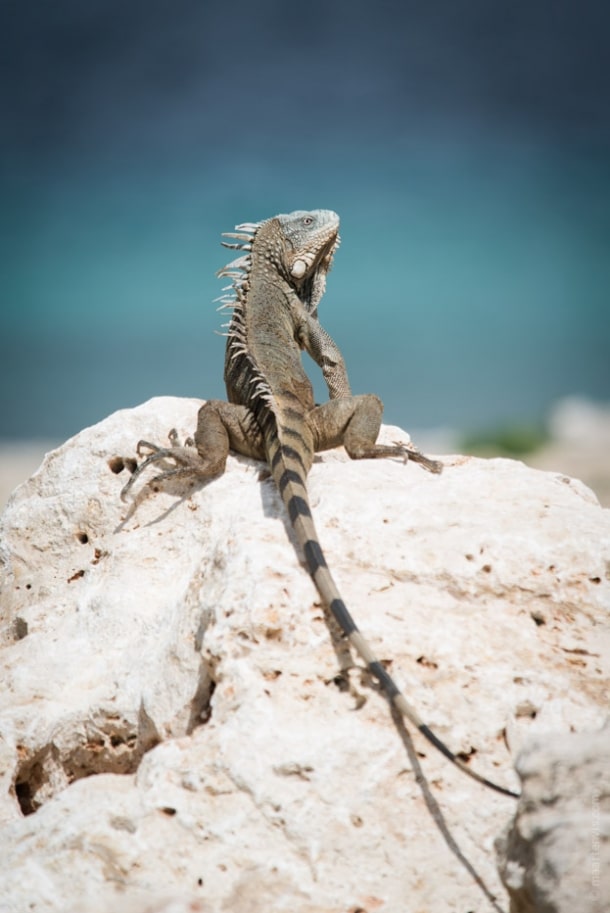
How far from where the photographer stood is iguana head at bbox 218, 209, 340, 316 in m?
5.80

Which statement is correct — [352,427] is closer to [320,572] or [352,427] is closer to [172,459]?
[172,459]

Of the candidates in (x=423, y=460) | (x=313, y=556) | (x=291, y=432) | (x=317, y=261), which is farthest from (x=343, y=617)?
(x=317, y=261)

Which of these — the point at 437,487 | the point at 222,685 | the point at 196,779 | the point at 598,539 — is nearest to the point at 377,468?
the point at 437,487

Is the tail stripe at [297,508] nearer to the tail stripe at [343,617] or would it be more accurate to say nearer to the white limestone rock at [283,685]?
the white limestone rock at [283,685]

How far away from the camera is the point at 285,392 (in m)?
5.05

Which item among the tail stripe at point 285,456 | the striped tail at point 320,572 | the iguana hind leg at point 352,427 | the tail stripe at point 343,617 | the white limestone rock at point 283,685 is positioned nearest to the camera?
the white limestone rock at point 283,685

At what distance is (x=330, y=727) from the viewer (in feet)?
10.6

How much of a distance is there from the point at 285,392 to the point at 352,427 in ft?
1.43

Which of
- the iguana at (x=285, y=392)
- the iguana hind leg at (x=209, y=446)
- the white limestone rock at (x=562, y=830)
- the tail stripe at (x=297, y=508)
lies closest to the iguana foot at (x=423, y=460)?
the iguana at (x=285, y=392)

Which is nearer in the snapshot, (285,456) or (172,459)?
(285,456)

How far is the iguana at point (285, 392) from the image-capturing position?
4418mm

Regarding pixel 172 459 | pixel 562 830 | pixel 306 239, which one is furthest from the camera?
pixel 306 239

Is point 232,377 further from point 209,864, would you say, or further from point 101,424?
point 209,864

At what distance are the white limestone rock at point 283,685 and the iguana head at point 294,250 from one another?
1652 mm
